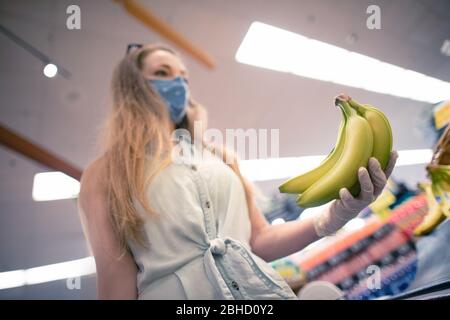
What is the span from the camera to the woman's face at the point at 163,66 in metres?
1.36

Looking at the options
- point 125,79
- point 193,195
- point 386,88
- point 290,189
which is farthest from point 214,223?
point 386,88

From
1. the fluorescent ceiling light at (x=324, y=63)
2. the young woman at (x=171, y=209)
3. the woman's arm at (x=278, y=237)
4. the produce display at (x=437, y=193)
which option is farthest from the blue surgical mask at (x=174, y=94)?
the produce display at (x=437, y=193)

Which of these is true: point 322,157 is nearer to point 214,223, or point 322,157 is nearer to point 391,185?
point 391,185

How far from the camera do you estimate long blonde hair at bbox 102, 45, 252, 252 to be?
1200 millimetres

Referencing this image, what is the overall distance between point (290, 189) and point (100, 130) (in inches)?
25.9

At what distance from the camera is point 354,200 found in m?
1.18

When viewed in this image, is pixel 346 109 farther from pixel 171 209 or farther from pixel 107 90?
pixel 107 90

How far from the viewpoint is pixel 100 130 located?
4.50ft

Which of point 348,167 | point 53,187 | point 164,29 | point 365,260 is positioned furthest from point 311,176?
point 53,187

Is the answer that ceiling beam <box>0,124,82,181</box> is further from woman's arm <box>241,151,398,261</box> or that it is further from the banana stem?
the banana stem

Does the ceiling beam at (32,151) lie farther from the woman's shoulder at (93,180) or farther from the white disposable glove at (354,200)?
the white disposable glove at (354,200)

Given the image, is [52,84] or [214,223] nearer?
[214,223]

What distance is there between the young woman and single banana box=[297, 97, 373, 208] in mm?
29

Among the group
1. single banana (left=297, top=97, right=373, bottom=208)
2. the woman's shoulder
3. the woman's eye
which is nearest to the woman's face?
the woman's eye
